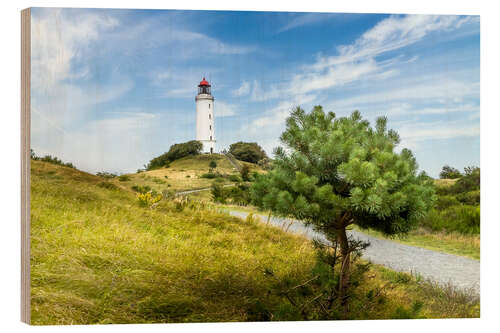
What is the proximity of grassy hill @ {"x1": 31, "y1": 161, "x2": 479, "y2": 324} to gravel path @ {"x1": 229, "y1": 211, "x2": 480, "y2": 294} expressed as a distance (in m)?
0.12

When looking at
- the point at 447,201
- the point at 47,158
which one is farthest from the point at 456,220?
the point at 47,158

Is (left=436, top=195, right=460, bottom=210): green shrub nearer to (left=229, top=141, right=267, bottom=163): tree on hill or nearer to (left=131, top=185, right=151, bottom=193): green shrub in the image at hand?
(left=229, top=141, right=267, bottom=163): tree on hill

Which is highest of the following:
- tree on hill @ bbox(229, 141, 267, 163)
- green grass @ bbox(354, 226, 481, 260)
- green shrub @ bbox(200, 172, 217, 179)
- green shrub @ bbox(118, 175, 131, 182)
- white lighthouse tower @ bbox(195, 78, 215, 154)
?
white lighthouse tower @ bbox(195, 78, 215, 154)

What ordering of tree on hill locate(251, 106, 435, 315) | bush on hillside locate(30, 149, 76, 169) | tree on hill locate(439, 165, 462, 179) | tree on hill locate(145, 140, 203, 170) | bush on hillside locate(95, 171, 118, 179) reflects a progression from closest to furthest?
tree on hill locate(251, 106, 435, 315), bush on hillside locate(30, 149, 76, 169), bush on hillside locate(95, 171, 118, 179), tree on hill locate(145, 140, 203, 170), tree on hill locate(439, 165, 462, 179)

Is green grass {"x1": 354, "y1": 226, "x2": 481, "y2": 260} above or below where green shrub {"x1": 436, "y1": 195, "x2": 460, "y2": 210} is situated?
below

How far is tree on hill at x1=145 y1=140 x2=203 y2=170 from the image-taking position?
4.90 metres

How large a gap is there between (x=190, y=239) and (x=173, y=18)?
236 centimetres

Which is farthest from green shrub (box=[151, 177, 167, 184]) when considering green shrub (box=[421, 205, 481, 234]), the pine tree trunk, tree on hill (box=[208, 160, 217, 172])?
green shrub (box=[421, 205, 481, 234])

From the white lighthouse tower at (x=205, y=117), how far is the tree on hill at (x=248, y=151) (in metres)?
0.25

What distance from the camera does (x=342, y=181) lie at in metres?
3.98

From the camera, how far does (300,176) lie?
3803 millimetres

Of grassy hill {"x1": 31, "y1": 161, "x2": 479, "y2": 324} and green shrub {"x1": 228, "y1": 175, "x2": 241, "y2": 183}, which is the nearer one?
grassy hill {"x1": 31, "y1": 161, "x2": 479, "y2": 324}

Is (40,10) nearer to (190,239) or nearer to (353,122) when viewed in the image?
(190,239)
